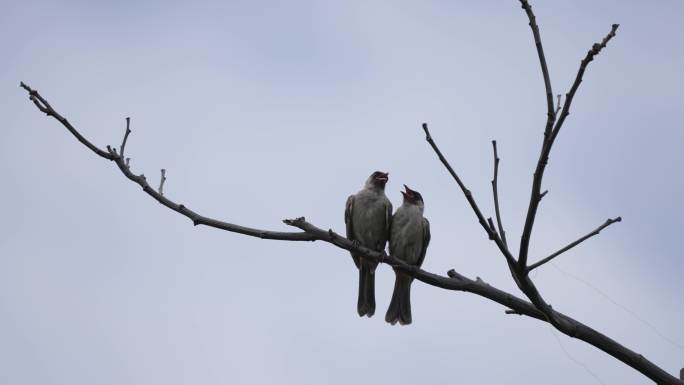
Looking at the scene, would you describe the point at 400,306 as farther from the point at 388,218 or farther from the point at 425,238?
Answer: the point at 388,218

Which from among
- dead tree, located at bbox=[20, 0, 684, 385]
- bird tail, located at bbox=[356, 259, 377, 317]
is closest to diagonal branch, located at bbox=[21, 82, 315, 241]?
dead tree, located at bbox=[20, 0, 684, 385]

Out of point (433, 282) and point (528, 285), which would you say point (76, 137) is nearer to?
point (433, 282)

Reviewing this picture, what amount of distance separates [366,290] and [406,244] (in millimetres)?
737

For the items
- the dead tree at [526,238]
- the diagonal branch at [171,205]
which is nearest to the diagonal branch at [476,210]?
the dead tree at [526,238]

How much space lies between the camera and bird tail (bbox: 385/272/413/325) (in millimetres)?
8500

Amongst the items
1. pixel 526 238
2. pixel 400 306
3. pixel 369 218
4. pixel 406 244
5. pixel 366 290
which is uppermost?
pixel 369 218

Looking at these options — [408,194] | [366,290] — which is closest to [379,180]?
[408,194]

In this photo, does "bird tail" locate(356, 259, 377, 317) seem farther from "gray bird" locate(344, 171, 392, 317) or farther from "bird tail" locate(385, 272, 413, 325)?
"bird tail" locate(385, 272, 413, 325)

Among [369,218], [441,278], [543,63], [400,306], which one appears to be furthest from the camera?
[369,218]

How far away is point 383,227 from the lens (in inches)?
357

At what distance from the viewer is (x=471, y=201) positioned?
4.10m

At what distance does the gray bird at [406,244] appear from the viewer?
8.52 metres

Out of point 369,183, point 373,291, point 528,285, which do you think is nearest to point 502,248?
point 528,285

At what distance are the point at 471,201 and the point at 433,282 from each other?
2.81 feet
